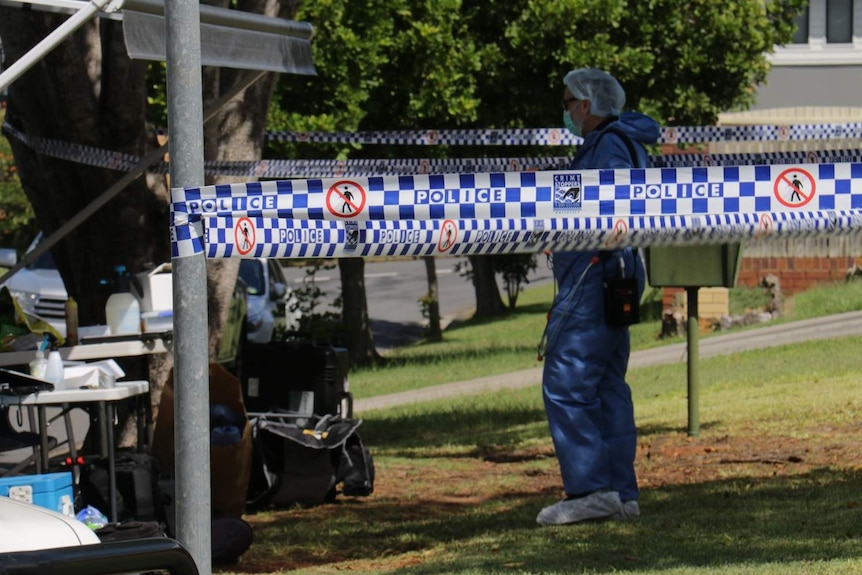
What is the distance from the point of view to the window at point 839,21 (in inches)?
1020

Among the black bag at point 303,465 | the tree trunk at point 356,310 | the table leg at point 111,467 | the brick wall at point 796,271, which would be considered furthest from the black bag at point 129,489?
the brick wall at point 796,271

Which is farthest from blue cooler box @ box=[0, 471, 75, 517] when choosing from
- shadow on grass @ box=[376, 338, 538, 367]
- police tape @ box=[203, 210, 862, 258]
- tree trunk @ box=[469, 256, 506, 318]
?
tree trunk @ box=[469, 256, 506, 318]

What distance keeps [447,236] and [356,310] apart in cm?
1487

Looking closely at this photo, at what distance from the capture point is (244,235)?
4.43m

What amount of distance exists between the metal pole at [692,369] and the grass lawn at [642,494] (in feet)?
0.35

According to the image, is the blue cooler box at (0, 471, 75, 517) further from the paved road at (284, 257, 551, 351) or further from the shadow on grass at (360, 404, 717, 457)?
the paved road at (284, 257, 551, 351)

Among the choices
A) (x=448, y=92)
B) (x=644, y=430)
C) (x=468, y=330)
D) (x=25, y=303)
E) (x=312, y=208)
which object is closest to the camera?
(x=312, y=208)

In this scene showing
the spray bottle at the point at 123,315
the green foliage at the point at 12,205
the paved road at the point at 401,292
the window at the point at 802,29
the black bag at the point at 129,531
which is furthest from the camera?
the paved road at the point at 401,292

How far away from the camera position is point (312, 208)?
4.52 m

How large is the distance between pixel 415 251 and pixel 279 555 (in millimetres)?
2578

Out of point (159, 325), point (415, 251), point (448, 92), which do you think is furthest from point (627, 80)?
point (415, 251)

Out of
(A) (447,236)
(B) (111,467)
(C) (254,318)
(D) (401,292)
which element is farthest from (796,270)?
(A) (447,236)

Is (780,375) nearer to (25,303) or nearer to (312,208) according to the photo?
(25,303)

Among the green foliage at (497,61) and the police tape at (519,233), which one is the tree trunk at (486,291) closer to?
the green foliage at (497,61)
